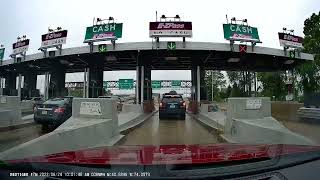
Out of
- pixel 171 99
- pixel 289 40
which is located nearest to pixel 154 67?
pixel 289 40

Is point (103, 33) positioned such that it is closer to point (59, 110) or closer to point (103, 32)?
point (103, 32)

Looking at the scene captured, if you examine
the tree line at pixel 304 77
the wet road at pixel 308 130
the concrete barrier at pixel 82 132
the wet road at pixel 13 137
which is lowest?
the wet road at pixel 13 137

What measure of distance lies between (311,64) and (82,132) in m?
29.1

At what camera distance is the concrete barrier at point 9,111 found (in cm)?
1720

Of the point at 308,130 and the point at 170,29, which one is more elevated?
the point at 170,29

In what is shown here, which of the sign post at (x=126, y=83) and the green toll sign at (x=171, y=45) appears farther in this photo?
the sign post at (x=126, y=83)

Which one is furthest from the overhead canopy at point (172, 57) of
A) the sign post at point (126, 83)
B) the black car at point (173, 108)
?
the sign post at point (126, 83)

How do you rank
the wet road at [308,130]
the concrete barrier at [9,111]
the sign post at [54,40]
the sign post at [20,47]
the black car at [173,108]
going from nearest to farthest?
1. the wet road at [308,130]
2. the concrete barrier at [9,111]
3. the black car at [173,108]
4. the sign post at [54,40]
5. the sign post at [20,47]

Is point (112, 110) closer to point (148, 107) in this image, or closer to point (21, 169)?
point (21, 169)

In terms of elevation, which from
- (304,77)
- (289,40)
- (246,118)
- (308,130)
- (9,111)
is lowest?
(308,130)

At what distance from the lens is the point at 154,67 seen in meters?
44.5

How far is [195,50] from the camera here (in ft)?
105

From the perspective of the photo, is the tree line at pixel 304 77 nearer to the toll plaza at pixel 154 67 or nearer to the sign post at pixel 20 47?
the toll plaza at pixel 154 67

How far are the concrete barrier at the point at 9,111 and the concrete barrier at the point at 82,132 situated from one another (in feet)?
17.2
